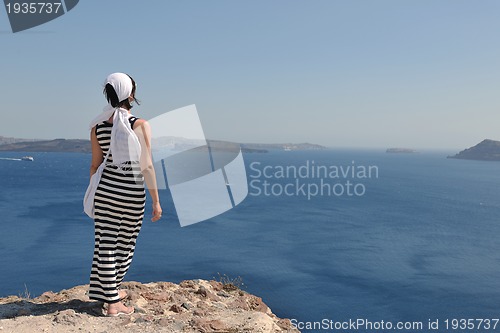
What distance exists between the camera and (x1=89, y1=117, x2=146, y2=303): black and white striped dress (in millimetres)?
2953

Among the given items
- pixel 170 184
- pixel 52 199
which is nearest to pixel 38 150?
pixel 170 184

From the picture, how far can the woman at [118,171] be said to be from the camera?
9.48 feet

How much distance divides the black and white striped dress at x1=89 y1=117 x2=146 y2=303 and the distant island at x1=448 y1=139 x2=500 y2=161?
150390 mm

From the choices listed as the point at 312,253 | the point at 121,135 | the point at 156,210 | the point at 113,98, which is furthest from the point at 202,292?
the point at 312,253

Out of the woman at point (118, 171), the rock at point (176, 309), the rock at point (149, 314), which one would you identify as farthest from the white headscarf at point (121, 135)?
the rock at point (176, 309)

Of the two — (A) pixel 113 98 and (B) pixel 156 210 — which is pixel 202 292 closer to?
(B) pixel 156 210

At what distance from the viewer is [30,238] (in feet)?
96.6

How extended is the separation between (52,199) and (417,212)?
39867 millimetres

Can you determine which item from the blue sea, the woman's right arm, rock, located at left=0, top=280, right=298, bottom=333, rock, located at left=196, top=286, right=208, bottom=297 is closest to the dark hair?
the woman's right arm

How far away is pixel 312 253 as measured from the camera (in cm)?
2727

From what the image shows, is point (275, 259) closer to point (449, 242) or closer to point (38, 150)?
point (449, 242)

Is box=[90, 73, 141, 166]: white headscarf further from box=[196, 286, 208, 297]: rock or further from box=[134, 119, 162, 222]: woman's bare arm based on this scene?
box=[196, 286, 208, 297]: rock

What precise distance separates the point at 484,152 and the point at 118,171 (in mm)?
160072

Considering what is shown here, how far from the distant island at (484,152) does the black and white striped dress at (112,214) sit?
150390 mm
